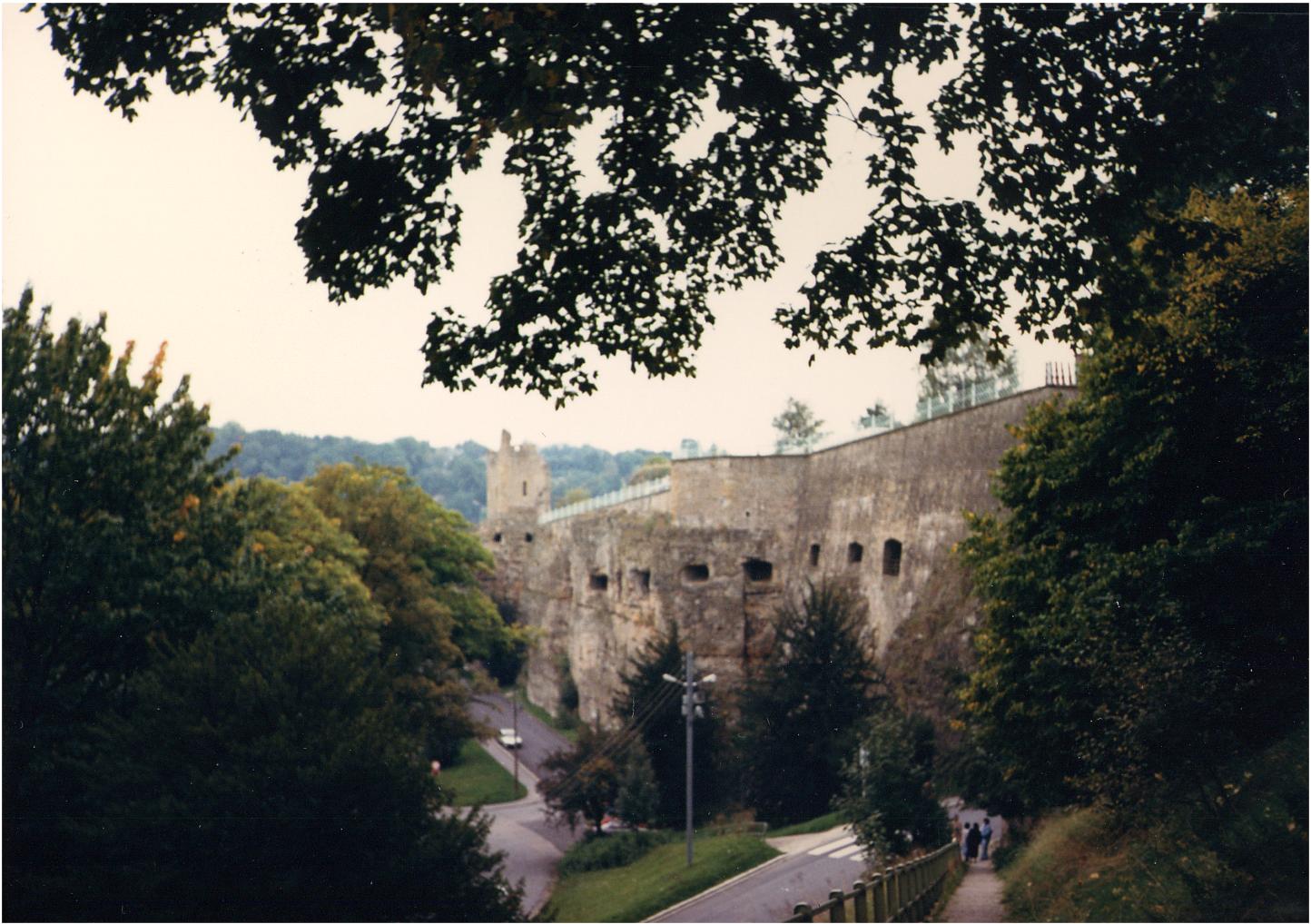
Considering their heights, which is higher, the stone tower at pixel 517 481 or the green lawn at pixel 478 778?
the stone tower at pixel 517 481

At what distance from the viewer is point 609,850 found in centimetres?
2116

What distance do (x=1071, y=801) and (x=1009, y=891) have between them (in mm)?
1232

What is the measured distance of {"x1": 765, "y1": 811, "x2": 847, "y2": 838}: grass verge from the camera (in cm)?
2396

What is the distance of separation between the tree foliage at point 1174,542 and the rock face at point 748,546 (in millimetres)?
9773

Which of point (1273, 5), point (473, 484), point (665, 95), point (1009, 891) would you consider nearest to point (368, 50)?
point (665, 95)

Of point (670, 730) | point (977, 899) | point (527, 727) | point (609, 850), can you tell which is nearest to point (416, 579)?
point (670, 730)

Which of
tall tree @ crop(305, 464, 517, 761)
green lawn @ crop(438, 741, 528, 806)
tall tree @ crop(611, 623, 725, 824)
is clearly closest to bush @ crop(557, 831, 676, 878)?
tall tree @ crop(611, 623, 725, 824)

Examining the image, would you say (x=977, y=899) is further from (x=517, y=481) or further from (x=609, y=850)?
(x=517, y=481)

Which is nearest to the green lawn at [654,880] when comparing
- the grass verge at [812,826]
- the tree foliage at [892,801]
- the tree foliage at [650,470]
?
the grass verge at [812,826]

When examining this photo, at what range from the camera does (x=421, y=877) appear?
12.4m

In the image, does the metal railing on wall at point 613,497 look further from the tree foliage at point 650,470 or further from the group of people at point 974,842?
the group of people at point 974,842

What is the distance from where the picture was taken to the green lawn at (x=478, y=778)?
28500 mm

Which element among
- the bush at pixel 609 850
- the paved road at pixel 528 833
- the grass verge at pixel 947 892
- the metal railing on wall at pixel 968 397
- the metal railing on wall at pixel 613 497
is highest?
the metal railing on wall at pixel 968 397

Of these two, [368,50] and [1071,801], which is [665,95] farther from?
[1071,801]
